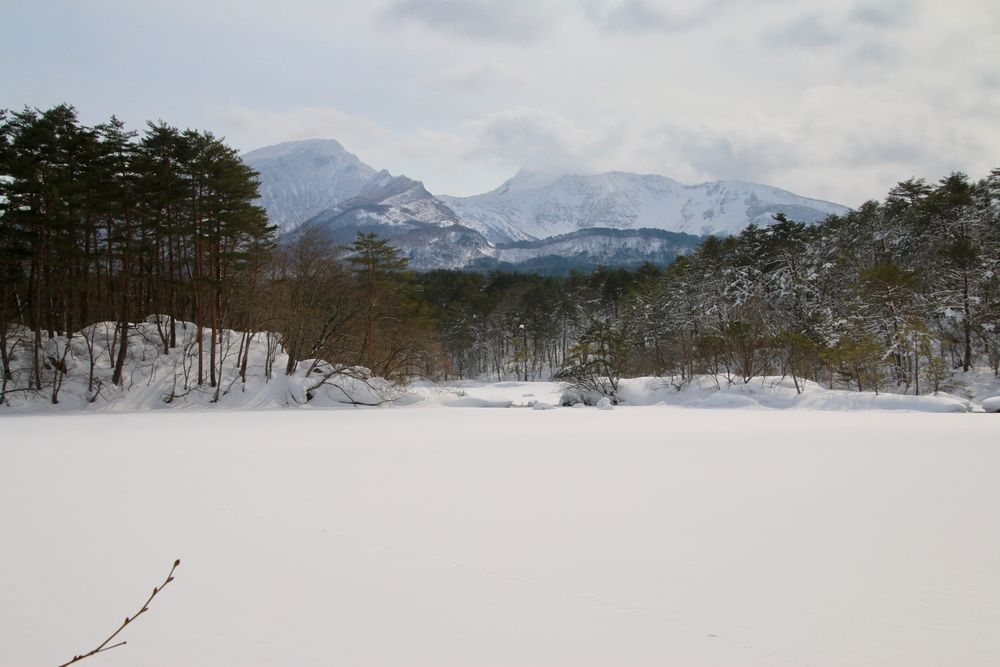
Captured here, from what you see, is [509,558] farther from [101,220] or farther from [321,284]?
[101,220]

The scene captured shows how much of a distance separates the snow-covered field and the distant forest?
17.1 meters

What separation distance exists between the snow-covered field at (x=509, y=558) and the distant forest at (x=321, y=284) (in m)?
17.1

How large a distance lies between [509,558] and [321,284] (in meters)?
27.1

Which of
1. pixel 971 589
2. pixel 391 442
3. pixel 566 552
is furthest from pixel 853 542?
pixel 391 442

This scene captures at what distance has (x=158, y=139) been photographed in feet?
86.1

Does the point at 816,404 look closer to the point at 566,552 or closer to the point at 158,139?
the point at 566,552

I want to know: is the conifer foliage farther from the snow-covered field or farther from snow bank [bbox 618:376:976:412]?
snow bank [bbox 618:376:976:412]

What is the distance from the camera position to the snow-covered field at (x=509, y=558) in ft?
12.0

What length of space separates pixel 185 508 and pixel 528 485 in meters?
4.80

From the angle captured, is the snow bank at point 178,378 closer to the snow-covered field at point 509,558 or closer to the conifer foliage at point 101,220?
the conifer foliage at point 101,220

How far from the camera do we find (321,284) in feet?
99.1

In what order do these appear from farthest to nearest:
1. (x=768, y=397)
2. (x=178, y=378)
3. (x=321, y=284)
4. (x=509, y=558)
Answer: (x=321, y=284) → (x=768, y=397) → (x=178, y=378) → (x=509, y=558)

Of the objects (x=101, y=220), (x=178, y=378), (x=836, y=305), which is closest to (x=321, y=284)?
(x=178, y=378)

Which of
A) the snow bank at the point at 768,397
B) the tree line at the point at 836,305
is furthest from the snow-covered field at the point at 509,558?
the tree line at the point at 836,305
